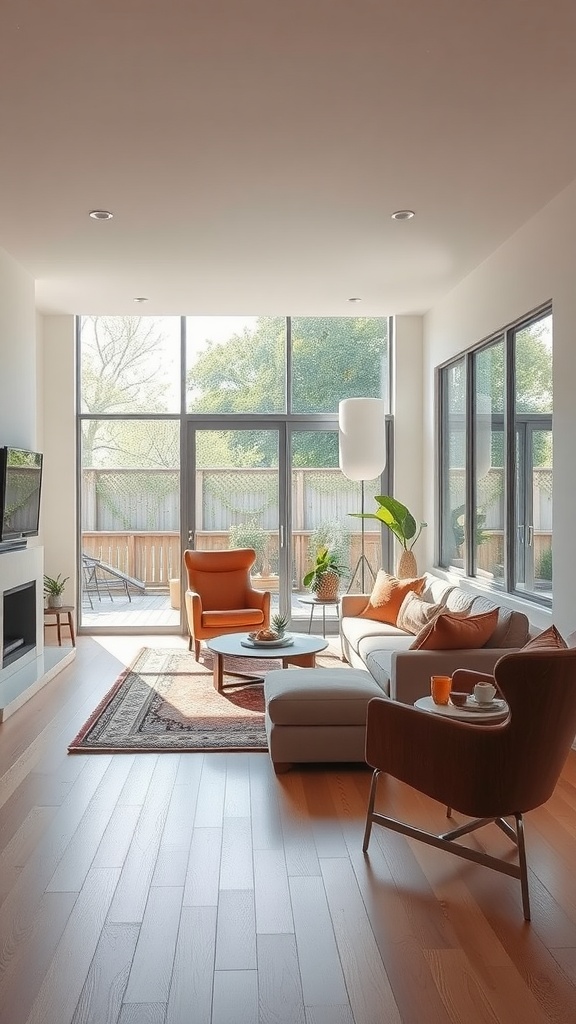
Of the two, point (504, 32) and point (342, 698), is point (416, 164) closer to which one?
point (504, 32)

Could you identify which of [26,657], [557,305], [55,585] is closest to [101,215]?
[557,305]

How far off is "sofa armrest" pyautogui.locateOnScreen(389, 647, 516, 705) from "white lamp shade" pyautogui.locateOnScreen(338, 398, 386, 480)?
339 cm

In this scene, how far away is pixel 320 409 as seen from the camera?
854 cm

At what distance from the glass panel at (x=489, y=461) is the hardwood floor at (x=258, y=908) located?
7.74 ft

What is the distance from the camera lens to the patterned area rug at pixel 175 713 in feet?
15.3

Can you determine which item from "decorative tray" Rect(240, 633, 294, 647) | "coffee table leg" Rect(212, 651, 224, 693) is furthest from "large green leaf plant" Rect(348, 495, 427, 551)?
"coffee table leg" Rect(212, 651, 224, 693)

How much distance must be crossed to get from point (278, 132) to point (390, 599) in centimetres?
366

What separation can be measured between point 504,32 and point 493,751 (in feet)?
8.47

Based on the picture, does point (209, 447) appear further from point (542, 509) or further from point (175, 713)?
point (542, 509)

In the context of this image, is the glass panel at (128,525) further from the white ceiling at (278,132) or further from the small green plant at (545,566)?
the small green plant at (545,566)

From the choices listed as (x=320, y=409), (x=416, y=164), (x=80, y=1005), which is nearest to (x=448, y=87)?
(x=416, y=164)

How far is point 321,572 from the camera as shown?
7.91m

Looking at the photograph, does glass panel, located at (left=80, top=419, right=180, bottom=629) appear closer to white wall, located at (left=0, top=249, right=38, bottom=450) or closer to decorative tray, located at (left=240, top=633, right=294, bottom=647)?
white wall, located at (left=0, top=249, right=38, bottom=450)

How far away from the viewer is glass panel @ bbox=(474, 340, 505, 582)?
618cm
